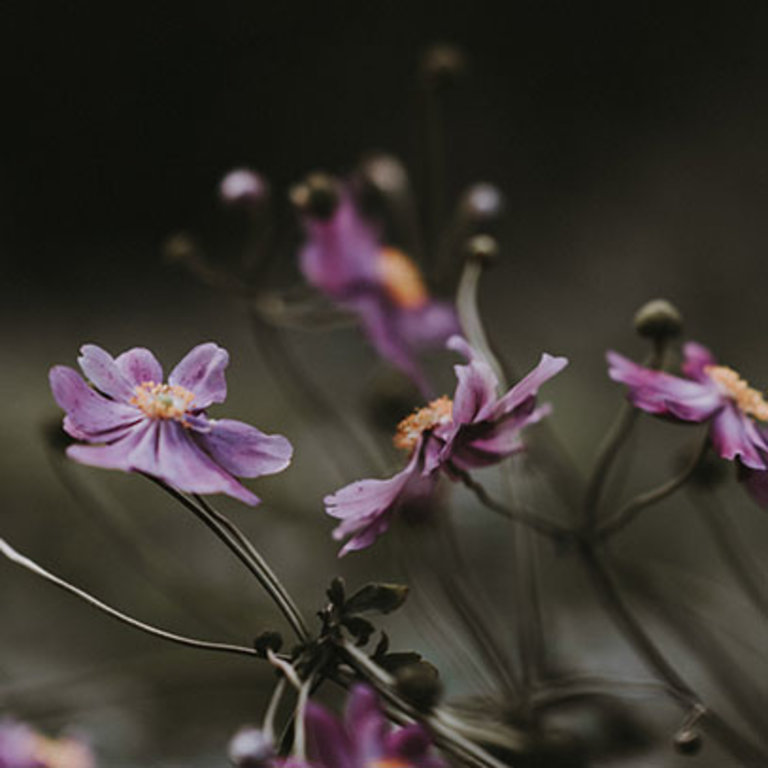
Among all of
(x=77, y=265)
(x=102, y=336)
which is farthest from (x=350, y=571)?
(x=77, y=265)

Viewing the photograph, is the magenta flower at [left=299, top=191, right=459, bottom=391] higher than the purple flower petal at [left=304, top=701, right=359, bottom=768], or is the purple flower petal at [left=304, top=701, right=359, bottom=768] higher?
the magenta flower at [left=299, top=191, right=459, bottom=391]

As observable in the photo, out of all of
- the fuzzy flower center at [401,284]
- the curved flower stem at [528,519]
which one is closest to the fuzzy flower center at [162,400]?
the curved flower stem at [528,519]

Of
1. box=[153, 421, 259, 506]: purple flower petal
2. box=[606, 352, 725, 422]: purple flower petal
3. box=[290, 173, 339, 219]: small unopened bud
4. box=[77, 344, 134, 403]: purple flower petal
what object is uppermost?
box=[290, 173, 339, 219]: small unopened bud

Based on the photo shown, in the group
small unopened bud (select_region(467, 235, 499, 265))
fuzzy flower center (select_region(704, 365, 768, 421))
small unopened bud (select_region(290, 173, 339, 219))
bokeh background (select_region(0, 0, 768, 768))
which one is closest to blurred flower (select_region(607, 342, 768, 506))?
fuzzy flower center (select_region(704, 365, 768, 421))

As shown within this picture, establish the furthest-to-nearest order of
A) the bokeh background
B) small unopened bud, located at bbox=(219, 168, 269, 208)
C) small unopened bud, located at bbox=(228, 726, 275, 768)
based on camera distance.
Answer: the bokeh background → small unopened bud, located at bbox=(219, 168, 269, 208) → small unopened bud, located at bbox=(228, 726, 275, 768)

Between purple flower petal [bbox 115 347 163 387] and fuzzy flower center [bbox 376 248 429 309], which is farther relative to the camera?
fuzzy flower center [bbox 376 248 429 309]

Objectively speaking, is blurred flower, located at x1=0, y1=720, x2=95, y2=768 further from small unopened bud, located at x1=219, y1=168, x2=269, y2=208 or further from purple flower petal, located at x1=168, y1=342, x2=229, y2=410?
small unopened bud, located at x1=219, y1=168, x2=269, y2=208

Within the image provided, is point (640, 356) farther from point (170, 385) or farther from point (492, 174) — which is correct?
point (170, 385)
